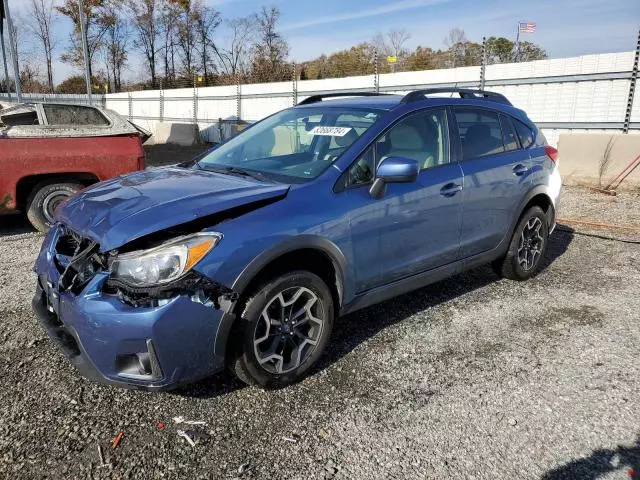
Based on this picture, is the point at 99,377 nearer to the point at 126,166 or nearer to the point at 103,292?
the point at 103,292

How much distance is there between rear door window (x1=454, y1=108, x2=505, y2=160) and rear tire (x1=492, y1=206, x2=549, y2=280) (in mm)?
778

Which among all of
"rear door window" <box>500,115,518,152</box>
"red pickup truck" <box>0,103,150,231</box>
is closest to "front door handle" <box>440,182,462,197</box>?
"rear door window" <box>500,115,518,152</box>

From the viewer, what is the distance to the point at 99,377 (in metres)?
2.63

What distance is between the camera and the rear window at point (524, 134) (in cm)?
480

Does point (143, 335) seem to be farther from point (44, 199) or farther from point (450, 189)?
point (44, 199)

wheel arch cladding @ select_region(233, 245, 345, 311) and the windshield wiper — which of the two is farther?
the windshield wiper

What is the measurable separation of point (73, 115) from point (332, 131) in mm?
4927

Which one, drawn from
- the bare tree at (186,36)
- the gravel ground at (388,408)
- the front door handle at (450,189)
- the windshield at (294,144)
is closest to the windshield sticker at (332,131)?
the windshield at (294,144)

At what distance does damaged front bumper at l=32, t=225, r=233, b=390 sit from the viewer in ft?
8.21

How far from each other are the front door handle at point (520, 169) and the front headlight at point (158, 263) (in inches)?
120

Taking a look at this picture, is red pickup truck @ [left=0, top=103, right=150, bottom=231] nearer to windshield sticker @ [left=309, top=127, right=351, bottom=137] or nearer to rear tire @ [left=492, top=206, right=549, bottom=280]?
windshield sticker @ [left=309, top=127, right=351, bottom=137]

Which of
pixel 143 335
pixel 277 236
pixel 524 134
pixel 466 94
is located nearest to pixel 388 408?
pixel 277 236

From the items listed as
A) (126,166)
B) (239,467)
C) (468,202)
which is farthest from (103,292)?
(126,166)

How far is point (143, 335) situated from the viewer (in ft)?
8.17
